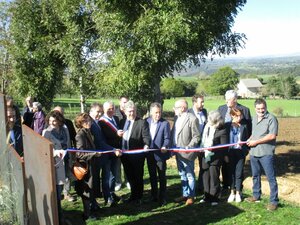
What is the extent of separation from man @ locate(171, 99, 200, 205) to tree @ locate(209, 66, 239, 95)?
311ft

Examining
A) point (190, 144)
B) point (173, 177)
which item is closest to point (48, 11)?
point (173, 177)

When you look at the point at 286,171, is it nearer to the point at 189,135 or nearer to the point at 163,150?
the point at 189,135

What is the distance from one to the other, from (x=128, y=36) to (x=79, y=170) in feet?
12.9

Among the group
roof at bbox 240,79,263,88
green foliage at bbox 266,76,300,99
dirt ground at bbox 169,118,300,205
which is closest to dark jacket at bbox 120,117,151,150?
dirt ground at bbox 169,118,300,205

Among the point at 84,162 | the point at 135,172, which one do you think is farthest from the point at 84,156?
the point at 135,172

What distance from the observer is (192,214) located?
275 inches

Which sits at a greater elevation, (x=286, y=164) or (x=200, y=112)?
(x=200, y=112)

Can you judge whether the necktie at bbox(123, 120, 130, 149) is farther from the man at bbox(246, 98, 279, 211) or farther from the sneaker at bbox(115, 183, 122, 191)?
the man at bbox(246, 98, 279, 211)

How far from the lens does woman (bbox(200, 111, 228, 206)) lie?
23.4 feet

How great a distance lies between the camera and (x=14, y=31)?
15875 millimetres

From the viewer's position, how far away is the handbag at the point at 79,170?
6.34 metres

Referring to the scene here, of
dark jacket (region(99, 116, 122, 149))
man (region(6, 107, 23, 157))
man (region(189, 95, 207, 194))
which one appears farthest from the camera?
man (region(189, 95, 207, 194))

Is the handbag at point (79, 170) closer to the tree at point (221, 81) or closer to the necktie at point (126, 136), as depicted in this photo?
the necktie at point (126, 136)

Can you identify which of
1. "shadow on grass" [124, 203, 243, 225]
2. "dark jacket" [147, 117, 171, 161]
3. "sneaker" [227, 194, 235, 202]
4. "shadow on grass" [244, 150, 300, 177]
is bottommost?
"shadow on grass" [244, 150, 300, 177]
